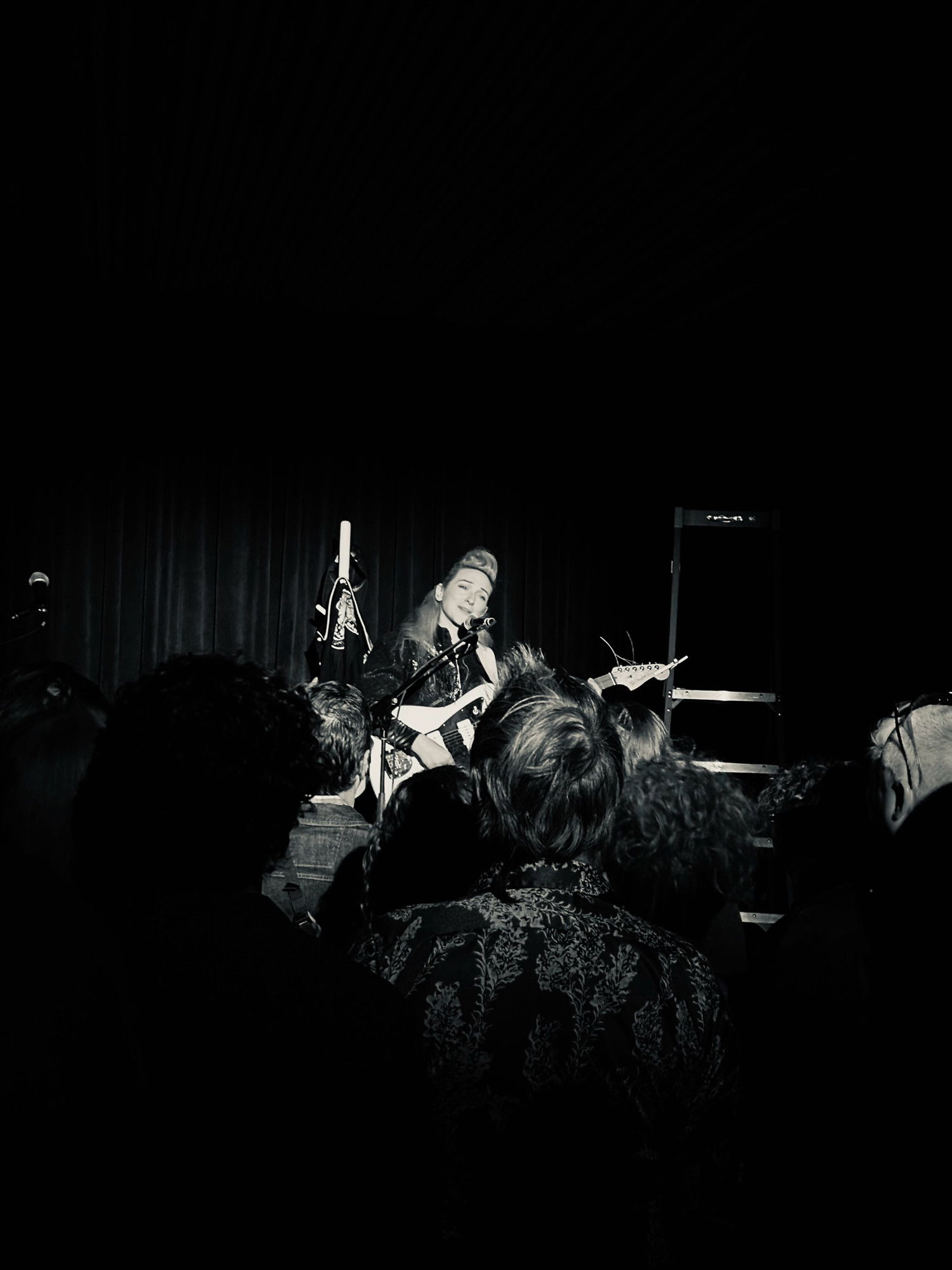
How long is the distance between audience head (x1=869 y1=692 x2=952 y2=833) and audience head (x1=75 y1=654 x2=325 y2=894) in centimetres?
100

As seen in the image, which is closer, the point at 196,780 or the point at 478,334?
the point at 196,780

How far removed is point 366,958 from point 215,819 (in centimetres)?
28

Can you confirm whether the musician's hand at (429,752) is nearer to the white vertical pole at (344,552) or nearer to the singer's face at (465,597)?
the singer's face at (465,597)

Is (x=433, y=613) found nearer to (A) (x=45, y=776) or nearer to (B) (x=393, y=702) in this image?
(B) (x=393, y=702)

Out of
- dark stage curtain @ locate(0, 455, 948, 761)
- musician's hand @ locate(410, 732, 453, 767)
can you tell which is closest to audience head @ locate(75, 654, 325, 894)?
musician's hand @ locate(410, 732, 453, 767)

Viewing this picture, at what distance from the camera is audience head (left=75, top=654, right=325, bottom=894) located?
0.99 meters

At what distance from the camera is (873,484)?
5.65 meters

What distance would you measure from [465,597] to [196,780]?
4.72 meters

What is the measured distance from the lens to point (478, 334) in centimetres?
666

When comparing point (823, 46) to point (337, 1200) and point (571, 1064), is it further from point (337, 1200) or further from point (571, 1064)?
point (337, 1200)

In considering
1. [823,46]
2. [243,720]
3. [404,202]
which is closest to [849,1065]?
[243,720]

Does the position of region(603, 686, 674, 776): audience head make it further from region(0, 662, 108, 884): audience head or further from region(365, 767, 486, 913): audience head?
region(0, 662, 108, 884): audience head

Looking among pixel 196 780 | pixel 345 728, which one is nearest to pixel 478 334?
pixel 345 728

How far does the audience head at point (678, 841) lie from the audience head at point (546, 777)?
377 mm
